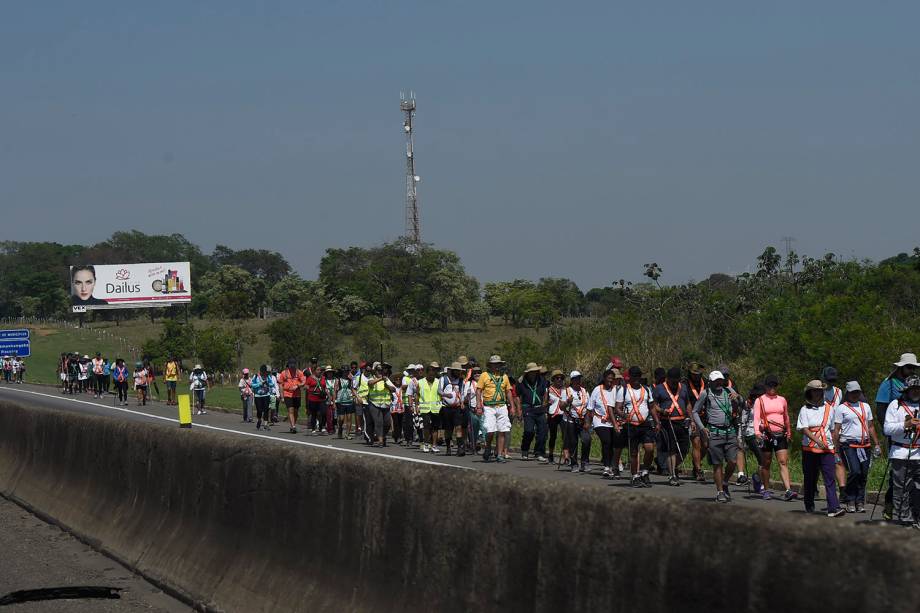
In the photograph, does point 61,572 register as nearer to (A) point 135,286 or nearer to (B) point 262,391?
(B) point 262,391

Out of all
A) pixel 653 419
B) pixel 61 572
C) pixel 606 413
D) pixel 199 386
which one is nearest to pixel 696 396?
pixel 653 419

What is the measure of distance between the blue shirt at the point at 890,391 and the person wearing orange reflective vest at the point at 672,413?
14.0 feet

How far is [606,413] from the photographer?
62.1 feet

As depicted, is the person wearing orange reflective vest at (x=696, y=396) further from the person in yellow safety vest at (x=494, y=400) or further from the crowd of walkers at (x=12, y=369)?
the crowd of walkers at (x=12, y=369)

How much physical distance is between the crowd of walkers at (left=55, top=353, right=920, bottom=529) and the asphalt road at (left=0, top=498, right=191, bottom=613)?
816 centimetres

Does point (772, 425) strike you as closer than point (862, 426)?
No

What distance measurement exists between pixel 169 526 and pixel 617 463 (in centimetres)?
→ 1084

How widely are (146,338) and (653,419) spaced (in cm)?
8478

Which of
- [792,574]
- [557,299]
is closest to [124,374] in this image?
[792,574]

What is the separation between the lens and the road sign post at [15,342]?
66875 mm

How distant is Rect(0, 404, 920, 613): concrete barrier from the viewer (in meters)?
4.10

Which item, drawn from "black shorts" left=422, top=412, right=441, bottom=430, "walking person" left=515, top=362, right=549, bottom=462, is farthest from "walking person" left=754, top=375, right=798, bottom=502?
"black shorts" left=422, top=412, right=441, bottom=430

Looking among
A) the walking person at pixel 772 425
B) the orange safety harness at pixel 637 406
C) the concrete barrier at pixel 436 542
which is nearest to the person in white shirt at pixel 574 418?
the orange safety harness at pixel 637 406

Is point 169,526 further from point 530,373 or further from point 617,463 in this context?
point 530,373
